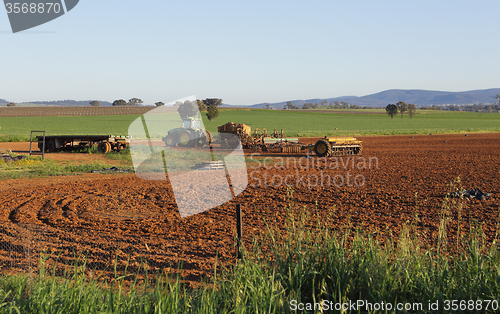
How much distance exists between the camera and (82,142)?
80.0 ft

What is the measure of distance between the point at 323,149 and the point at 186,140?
971cm

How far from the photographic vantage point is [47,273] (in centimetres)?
514

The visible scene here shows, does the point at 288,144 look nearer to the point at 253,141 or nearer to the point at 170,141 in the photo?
→ the point at 253,141

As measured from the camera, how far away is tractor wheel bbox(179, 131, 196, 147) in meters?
25.6

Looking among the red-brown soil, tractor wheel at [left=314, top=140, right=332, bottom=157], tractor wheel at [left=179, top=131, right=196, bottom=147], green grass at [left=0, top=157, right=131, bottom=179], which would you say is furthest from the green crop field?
the red-brown soil

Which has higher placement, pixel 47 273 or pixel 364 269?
pixel 364 269

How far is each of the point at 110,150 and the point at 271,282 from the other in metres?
21.7

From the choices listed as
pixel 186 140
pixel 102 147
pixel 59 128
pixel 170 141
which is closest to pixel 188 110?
pixel 186 140

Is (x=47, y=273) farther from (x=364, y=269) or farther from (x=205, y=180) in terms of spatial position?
(x=205, y=180)

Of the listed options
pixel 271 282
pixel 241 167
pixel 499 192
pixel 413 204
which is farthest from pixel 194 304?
pixel 241 167

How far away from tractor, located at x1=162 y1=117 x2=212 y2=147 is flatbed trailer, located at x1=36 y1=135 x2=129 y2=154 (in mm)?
3211

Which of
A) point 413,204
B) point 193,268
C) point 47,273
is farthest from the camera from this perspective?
point 413,204

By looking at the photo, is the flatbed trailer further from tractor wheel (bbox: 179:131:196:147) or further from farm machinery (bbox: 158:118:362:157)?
farm machinery (bbox: 158:118:362:157)

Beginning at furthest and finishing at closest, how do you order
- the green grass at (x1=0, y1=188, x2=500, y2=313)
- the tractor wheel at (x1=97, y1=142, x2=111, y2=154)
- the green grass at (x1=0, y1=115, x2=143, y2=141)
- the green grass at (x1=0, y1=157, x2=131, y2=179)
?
1. the green grass at (x1=0, y1=115, x2=143, y2=141)
2. the tractor wheel at (x1=97, y1=142, x2=111, y2=154)
3. the green grass at (x1=0, y1=157, x2=131, y2=179)
4. the green grass at (x1=0, y1=188, x2=500, y2=313)
